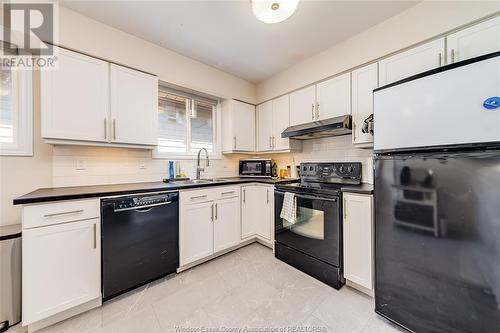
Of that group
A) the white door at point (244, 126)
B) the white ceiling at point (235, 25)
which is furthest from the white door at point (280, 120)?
the white ceiling at point (235, 25)

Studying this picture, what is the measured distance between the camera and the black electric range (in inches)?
73.1

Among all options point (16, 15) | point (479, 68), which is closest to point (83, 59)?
point (16, 15)

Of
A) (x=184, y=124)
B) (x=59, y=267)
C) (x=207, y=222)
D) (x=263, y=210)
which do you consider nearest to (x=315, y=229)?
(x=263, y=210)

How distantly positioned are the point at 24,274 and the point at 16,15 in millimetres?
2132

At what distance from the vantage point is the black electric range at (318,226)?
→ 6.09 ft

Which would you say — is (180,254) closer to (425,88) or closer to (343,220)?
(343,220)

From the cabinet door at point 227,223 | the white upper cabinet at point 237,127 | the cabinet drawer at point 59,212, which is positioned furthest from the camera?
the white upper cabinet at point 237,127

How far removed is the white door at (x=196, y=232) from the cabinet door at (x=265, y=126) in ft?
4.64

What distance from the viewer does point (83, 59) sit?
71.5 inches

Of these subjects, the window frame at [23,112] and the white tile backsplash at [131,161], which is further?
the white tile backsplash at [131,161]

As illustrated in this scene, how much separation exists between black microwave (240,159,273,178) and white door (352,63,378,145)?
1255 millimetres

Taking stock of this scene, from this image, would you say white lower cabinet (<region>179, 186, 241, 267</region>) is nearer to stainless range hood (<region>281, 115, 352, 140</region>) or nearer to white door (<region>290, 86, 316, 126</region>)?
stainless range hood (<region>281, 115, 352, 140</region>)

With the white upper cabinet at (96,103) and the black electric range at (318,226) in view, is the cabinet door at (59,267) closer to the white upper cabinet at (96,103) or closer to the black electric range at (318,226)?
the white upper cabinet at (96,103)

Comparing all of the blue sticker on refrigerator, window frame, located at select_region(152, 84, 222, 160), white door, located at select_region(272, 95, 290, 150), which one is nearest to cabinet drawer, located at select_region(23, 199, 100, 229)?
window frame, located at select_region(152, 84, 222, 160)
